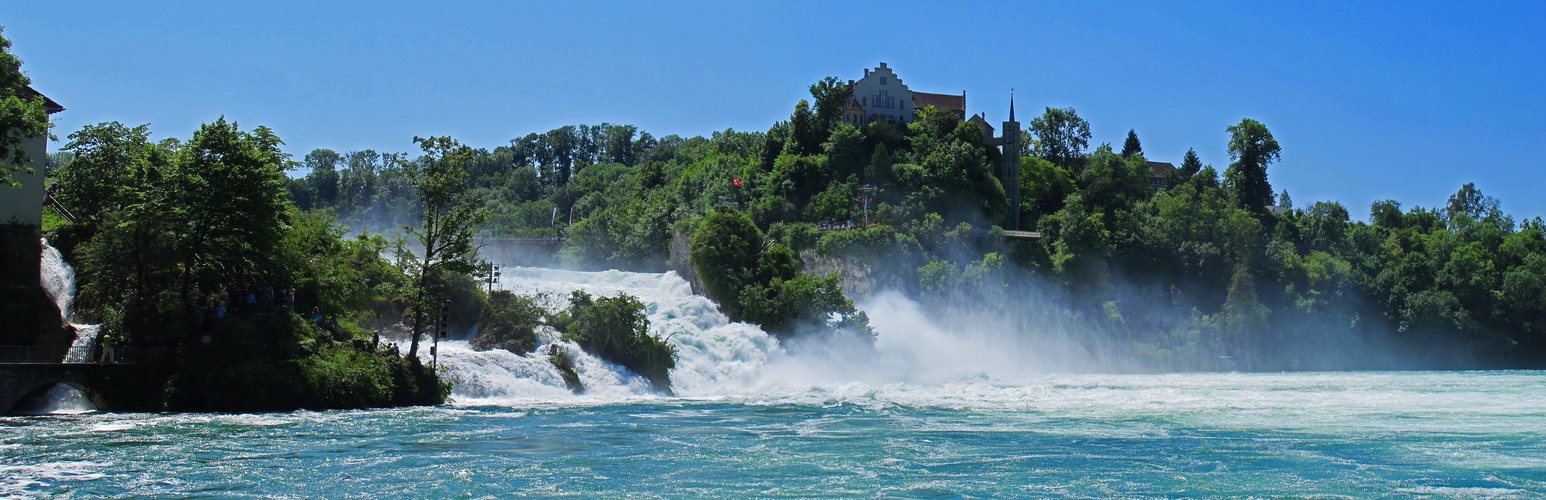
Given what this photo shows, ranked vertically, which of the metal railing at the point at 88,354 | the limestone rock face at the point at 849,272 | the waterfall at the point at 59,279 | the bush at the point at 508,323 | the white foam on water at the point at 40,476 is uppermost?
the limestone rock face at the point at 849,272

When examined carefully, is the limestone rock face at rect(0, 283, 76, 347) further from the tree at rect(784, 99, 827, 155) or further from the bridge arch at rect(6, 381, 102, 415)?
the tree at rect(784, 99, 827, 155)

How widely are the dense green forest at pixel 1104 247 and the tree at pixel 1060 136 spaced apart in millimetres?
129

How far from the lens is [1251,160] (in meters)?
93.5

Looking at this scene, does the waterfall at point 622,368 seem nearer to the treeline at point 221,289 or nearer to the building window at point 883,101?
the treeline at point 221,289

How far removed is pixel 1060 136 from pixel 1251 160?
15037 mm

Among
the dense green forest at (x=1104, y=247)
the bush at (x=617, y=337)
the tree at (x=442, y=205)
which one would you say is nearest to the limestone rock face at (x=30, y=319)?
the tree at (x=442, y=205)

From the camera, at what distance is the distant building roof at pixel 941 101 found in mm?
89375

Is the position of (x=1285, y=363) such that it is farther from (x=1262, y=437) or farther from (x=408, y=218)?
(x=408, y=218)

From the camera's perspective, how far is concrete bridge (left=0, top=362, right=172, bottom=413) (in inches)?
1108

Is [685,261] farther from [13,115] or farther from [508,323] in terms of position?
[13,115]

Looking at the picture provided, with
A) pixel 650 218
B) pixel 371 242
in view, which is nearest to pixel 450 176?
pixel 371 242

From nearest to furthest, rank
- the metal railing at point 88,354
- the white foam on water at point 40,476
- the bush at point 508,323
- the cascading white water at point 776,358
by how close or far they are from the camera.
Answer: the white foam on water at point 40,476 < the metal railing at point 88,354 < the cascading white water at point 776,358 < the bush at point 508,323

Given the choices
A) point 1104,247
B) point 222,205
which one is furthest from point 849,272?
point 222,205

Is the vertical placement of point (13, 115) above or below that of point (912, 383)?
above
